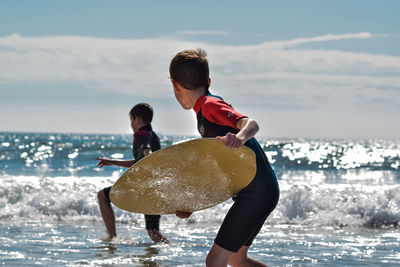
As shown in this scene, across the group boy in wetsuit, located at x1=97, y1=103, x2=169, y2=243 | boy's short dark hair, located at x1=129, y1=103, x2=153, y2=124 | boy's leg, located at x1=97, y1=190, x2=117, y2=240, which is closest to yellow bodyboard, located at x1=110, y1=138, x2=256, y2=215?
boy in wetsuit, located at x1=97, y1=103, x2=169, y2=243

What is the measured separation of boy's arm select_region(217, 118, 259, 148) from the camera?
2678 millimetres

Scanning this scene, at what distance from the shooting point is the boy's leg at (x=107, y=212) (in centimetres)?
664

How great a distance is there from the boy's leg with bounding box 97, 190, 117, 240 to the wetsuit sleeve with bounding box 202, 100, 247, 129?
12.6ft

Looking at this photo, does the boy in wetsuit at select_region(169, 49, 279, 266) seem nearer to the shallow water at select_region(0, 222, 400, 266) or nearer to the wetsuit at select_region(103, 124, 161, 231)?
the shallow water at select_region(0, 222, 400, 266)

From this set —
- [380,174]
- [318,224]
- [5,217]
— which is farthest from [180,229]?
[380,174]

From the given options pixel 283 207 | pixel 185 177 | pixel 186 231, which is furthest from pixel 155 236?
pixel 283 207

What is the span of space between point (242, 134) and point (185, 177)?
1.96ft

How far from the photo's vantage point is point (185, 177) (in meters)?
3.19

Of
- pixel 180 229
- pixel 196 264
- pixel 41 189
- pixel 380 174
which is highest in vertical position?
pixel 380 174

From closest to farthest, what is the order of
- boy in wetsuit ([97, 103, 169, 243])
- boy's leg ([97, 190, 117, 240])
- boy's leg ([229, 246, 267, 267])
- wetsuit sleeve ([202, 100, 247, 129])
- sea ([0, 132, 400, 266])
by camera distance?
1. wetsuit sleeve ([202, 100, 247, 129])
2. boy's leg ([229, 246, 267, 267])
3. boy in wetsuit ([97, 103, 169, 243])
4. sea ([0, 132, 400, 266])
5. boy's leg ([97, 190, 117, 240])

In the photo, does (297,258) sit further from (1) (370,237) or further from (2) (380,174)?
(2) (380,174)

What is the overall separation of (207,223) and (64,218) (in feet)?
8.30

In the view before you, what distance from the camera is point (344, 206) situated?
10672mm

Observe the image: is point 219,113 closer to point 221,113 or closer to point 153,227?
point 221,113
